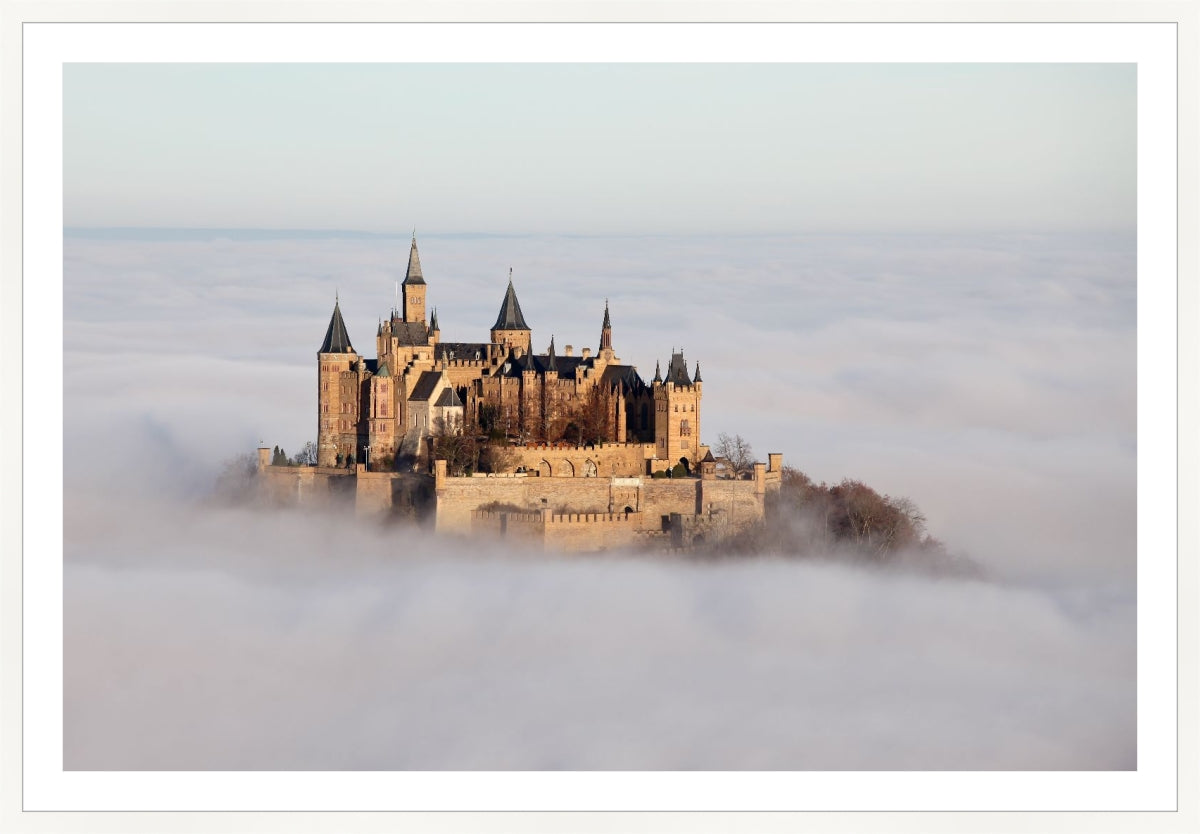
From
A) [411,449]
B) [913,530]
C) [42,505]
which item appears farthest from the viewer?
[411,449]

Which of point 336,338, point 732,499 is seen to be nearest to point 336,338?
point 336,338

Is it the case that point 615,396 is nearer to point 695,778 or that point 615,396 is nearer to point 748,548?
point 748,548

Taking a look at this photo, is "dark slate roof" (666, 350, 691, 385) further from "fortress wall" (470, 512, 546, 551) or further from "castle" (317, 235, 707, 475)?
"fortress wall" (470, 512, 546, 551)

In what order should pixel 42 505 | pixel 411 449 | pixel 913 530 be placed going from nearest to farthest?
pixel 42 505 < pixel 913 530 < pixel 411 449

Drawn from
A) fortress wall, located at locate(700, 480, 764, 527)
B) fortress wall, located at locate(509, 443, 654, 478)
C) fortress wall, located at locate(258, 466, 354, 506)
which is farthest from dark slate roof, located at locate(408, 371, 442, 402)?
fortress wall, located at locate(700, 480, 764, 527)
